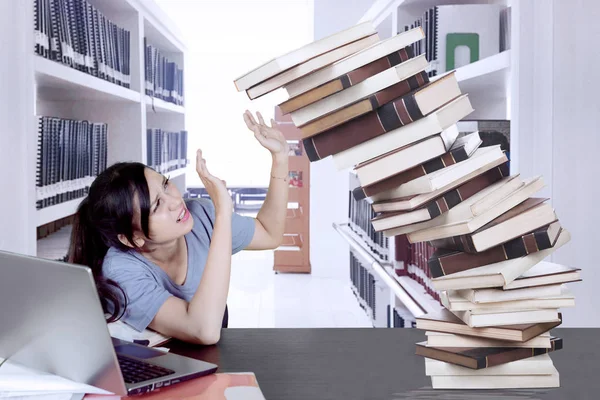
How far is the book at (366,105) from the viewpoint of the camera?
3.15ft

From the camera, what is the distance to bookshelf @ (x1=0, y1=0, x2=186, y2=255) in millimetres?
1646

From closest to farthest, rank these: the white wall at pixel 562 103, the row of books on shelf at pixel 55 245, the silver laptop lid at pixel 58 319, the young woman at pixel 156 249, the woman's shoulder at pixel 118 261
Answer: the silver laptop lid at pixel 58 319 → the young woman at pixel 156 249 → the woman's shoulder at pixel 118 261 → the white wall at pixel 562 103 → the row of books on shelf at pixel 55 245

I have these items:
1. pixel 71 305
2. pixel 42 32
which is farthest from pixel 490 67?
pixel 71 305

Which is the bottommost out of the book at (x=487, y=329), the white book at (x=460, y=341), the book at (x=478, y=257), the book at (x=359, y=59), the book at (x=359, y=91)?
the white book at (x=460, y=341)

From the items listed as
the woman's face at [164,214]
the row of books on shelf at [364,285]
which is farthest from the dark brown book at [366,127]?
the row of books on shelf at [364,285]

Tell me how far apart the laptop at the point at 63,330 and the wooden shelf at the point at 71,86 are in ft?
3.26

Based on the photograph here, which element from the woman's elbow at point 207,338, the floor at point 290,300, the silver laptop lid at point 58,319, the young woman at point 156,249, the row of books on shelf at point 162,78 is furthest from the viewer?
the floor at point 290,300

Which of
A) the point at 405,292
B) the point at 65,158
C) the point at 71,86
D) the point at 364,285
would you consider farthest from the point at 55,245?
the point at 364,285

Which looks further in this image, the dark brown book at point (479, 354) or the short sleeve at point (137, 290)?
the short sleeve at point (137, 290)

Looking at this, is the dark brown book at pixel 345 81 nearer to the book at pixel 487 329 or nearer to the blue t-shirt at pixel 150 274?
the book at pixel 487 329

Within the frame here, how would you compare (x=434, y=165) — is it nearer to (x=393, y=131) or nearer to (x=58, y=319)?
(x=393, y=131)

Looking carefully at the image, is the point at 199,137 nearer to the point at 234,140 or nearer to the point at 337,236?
the point at 234,140

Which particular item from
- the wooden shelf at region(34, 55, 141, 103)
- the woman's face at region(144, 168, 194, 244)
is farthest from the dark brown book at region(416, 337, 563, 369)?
the wooden shelf at region(34, 55, 141, 103)

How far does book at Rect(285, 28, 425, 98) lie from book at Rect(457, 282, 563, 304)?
0.36m
